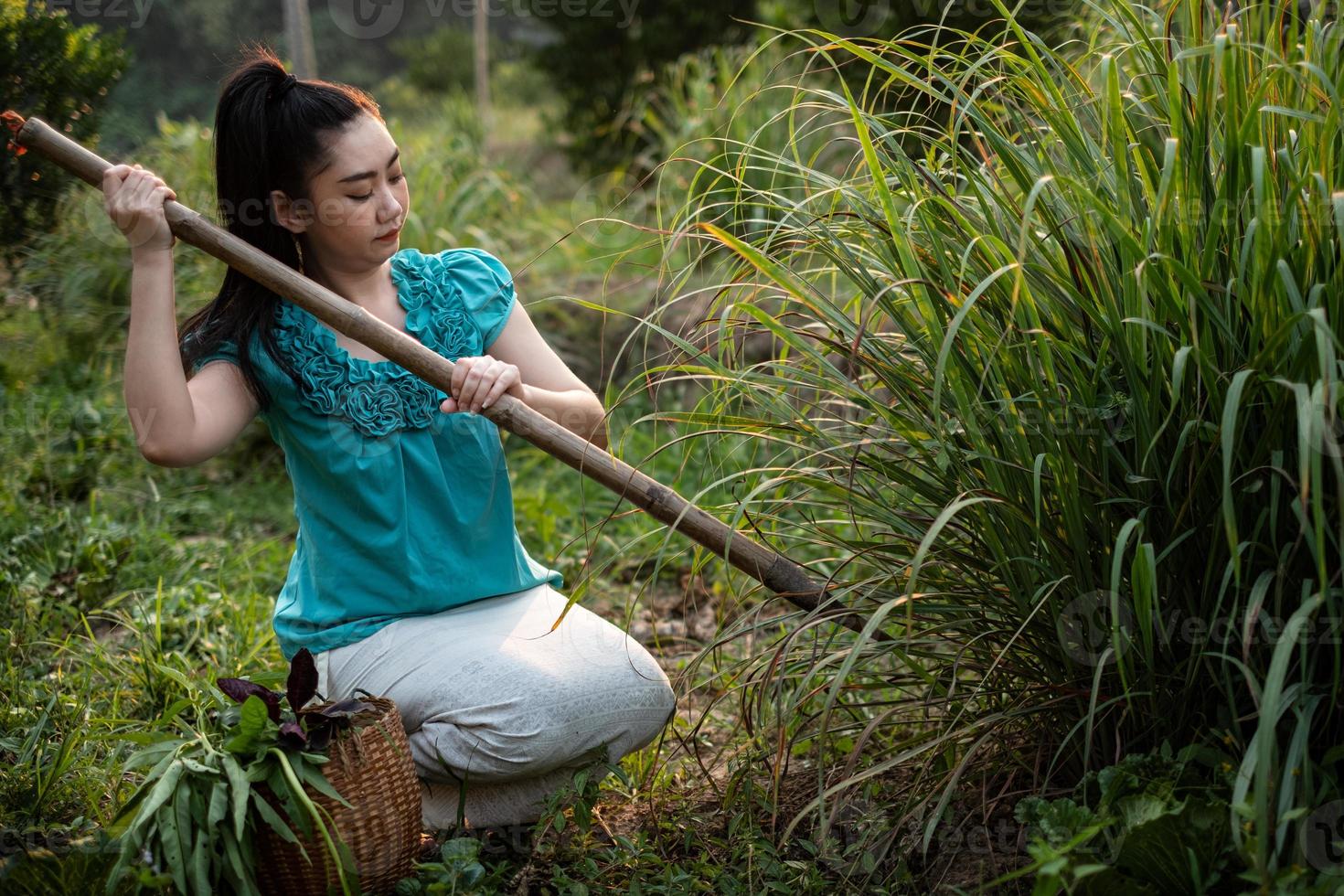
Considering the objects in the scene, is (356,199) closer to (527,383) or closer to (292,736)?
(527,383)

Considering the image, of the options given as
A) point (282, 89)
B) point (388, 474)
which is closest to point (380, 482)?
point (388, 474)

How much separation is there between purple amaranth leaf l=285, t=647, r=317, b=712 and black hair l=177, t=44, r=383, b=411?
0.47 m

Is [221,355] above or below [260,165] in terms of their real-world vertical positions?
below

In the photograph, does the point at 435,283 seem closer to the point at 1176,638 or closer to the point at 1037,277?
the point at 1037,277

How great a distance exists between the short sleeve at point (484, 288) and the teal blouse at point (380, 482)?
0.03 m

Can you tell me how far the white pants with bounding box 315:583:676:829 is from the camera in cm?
202

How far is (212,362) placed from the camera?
2.06m

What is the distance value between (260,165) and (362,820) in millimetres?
1100

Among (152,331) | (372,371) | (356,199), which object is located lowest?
(372,371)

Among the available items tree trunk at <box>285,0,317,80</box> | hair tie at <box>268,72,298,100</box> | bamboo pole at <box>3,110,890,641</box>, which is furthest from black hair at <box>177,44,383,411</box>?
tree trunk at <box>285,0,317,80</box>

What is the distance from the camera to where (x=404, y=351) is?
1.96m

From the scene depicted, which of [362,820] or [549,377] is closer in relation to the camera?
[362,820]

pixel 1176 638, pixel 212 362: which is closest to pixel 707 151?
pixel 212 362

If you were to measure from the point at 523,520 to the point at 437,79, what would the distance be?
10880 millimetres
